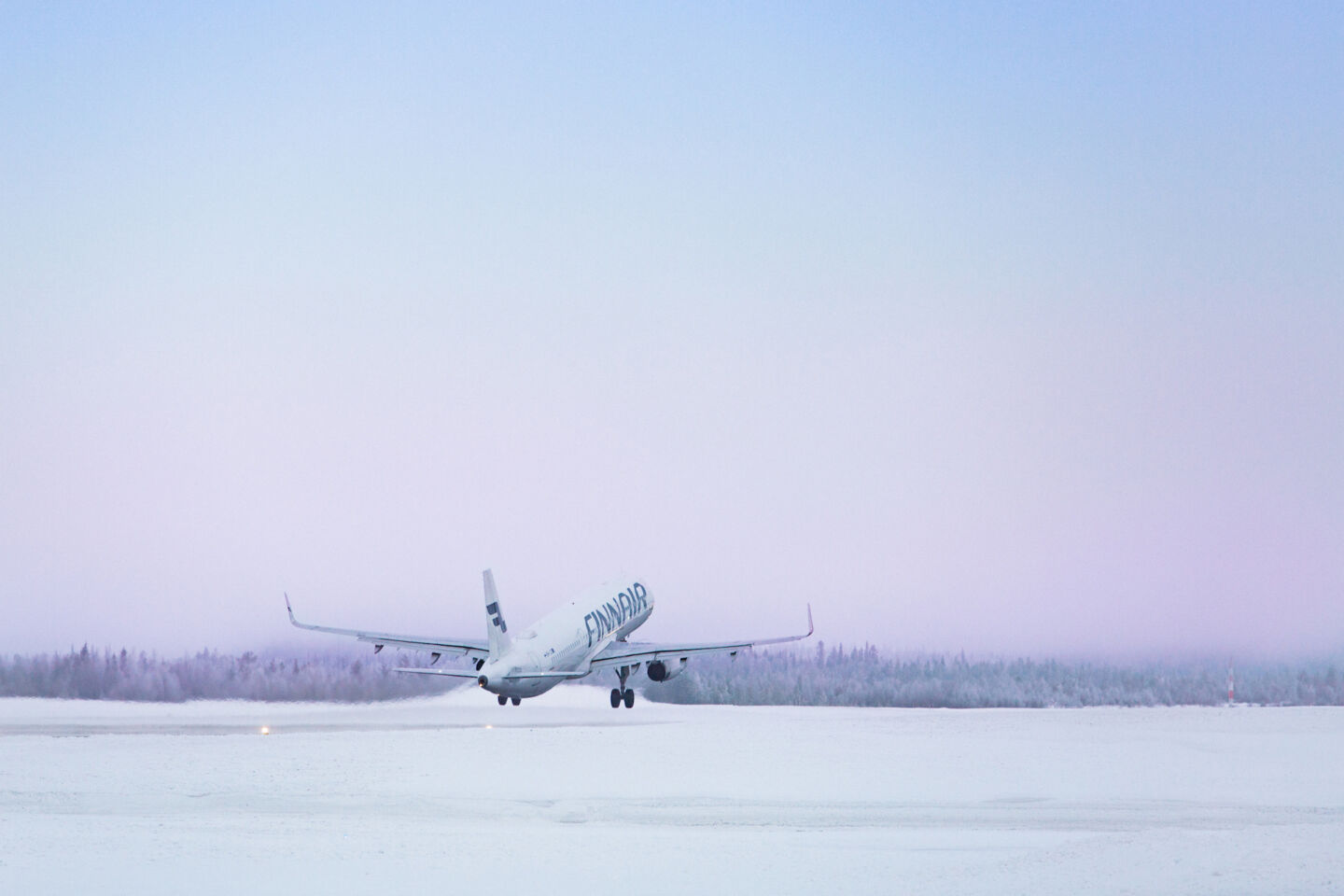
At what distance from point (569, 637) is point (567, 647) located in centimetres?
54

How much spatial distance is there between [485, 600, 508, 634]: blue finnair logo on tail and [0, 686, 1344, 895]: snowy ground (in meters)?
8.05

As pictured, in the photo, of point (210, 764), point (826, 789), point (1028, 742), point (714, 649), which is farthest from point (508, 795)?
point (714, 649)

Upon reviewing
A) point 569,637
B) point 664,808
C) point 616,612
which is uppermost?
point 616,612

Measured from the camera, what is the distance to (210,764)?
123 ft

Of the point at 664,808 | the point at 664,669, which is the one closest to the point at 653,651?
the point at 664,669

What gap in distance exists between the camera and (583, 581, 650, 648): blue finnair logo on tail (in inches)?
2684

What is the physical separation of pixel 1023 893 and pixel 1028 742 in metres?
28.4

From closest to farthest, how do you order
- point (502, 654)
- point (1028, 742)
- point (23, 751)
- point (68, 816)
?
point (68, 816)
point (23, 751)
point (1028, 742)
point (502, 654)

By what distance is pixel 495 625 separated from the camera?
61281mm

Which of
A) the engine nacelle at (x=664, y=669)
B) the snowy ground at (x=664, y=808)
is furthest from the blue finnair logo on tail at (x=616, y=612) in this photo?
the snowy ground at (x=664, y=808)

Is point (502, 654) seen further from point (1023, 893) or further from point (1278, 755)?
point (1023, 893)

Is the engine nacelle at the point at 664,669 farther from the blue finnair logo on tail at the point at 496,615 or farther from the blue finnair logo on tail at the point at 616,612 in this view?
the blue finnair logo on tail at the point at 496,615

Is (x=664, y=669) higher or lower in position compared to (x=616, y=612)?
lower

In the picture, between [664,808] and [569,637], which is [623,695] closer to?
[569,637]
